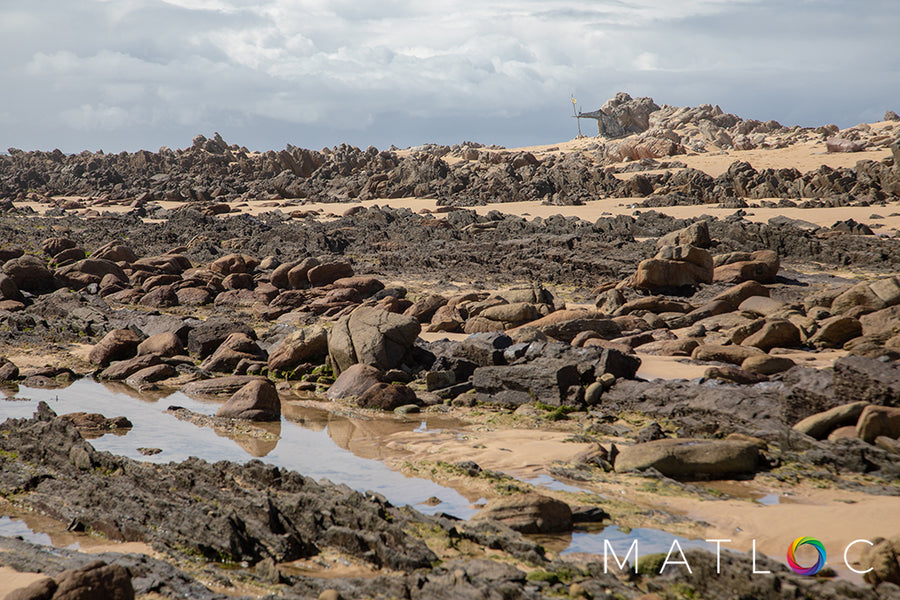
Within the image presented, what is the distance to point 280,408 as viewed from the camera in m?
11.4

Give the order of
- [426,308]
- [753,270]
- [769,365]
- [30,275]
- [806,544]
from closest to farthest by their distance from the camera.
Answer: [806,544] → [769,365] → [426,308] → [753,270] → [30,275]

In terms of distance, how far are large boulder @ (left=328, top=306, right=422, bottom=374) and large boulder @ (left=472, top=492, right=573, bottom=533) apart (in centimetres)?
650

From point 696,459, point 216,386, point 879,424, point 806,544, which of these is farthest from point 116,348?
point 879,424

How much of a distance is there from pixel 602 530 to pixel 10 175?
234 ft

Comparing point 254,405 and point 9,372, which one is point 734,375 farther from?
point 9,372

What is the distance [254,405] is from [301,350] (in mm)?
2795

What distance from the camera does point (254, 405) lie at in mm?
10898

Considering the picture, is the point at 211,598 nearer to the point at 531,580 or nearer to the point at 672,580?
the point at 531,580

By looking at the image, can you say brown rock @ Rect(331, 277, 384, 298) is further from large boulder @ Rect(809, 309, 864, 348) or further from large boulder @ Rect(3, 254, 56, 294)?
Result: large boulder @ Rect(809, 309, 864, 348)

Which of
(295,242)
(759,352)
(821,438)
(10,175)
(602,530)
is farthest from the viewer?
(10,175)

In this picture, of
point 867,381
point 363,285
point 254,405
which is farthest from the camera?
point 363,285

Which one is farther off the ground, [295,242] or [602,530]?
[295,242]

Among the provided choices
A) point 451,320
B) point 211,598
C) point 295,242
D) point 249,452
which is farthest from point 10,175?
point 211,598

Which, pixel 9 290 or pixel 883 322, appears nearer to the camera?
pixel 883 322
